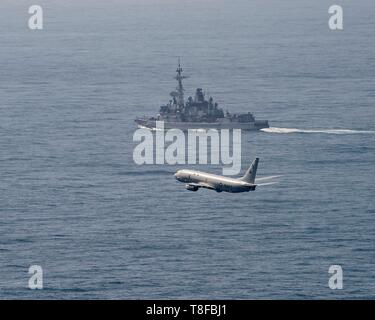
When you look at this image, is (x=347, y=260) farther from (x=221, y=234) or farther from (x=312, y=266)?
(x=221, y=234)

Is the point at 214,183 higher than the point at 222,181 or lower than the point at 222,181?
lower

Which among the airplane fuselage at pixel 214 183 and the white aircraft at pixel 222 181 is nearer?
the white aircraft at pixel 222 181

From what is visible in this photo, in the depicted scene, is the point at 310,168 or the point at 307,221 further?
the point at 310,168

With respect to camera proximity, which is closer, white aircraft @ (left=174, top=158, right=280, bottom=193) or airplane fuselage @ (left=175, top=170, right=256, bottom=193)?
white aircraft @ (left=174, top=158, right=280, bottom=193)

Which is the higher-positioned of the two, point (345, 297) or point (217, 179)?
point (217, 179)

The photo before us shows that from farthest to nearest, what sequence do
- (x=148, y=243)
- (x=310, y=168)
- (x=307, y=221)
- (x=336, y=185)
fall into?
(x=310, y=168) < (x=336, y=185) < (x=307, y=221) < (x=148, y=243)

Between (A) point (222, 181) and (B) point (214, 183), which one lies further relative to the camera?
(B) point (214, 183)
